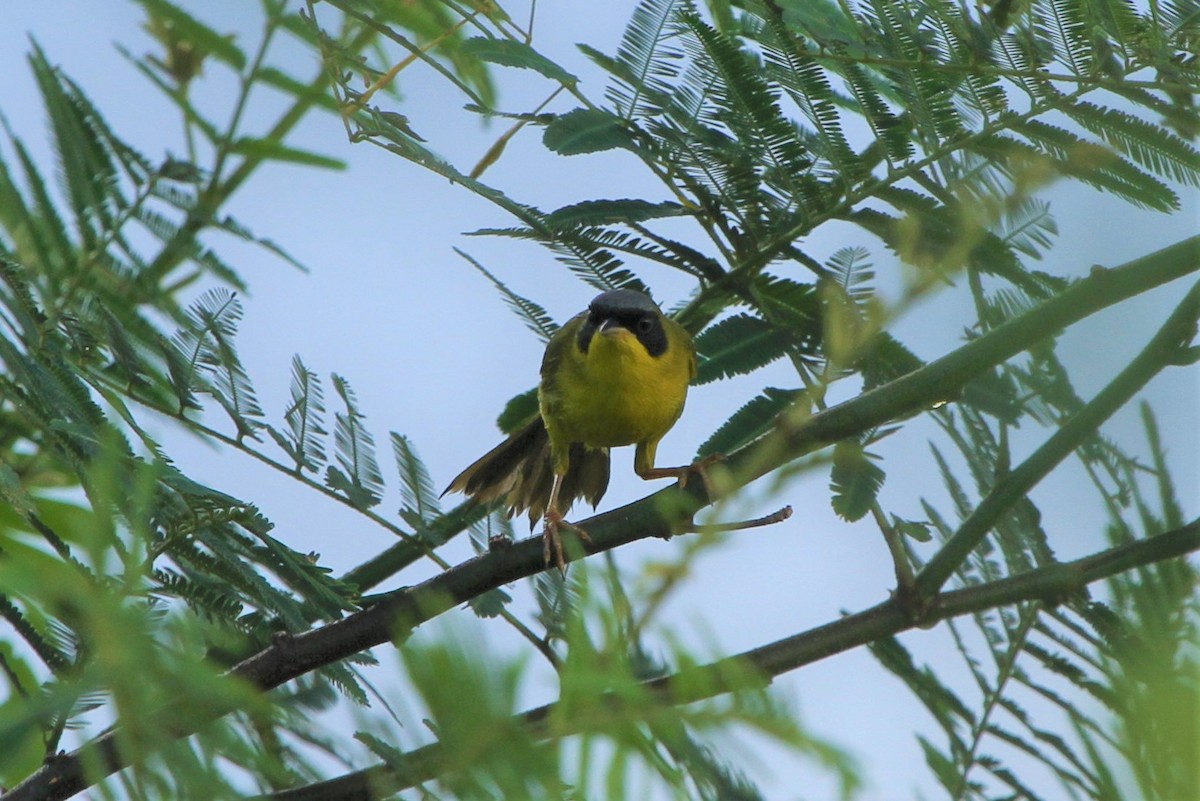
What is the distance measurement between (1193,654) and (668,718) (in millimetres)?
399

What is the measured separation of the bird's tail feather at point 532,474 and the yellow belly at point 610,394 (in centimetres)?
14

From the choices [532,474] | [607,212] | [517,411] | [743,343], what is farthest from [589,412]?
[607,212]

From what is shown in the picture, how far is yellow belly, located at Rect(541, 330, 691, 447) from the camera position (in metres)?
4.11

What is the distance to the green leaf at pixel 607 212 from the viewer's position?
7.84ft

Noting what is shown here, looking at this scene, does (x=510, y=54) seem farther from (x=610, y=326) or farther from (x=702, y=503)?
(x=610, y=326)

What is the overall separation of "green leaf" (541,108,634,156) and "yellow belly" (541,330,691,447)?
176cm

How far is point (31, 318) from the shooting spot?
207 centimetres

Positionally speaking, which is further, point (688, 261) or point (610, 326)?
point (610, 326)

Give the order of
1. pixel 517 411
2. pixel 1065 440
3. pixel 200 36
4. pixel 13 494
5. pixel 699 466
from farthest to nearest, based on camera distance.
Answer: pixel 517 411 → pixel 699 466 → pixel 200 36 → pixel 13 494 → pixel 1065 440

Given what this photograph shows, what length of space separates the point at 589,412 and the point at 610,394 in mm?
86

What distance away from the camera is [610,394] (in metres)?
4.18

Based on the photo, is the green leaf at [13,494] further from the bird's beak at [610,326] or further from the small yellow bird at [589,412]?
the bird's beak at [610,326]

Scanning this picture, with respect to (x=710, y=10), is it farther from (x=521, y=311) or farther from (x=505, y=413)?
(x=505, y=413)

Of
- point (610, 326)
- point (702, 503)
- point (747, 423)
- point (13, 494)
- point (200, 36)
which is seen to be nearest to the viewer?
point (702, 503)
